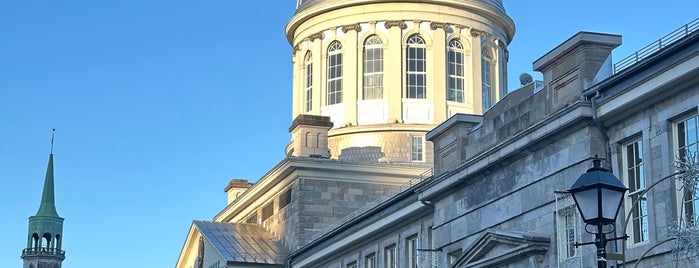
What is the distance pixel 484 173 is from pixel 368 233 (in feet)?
30.9

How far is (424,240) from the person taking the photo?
1268 inches

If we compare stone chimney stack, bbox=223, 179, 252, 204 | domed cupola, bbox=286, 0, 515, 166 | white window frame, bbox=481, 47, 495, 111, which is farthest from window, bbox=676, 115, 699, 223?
stone chimney stack, bbox=223, 179, 252, 204

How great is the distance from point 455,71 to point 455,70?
0.04 m

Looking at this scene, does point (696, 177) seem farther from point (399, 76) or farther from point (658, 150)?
point (399, 76)

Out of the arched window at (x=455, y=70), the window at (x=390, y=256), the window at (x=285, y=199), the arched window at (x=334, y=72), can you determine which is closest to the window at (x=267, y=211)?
the window at (x=285, y=199)

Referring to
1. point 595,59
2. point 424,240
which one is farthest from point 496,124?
point 424,240

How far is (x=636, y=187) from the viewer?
22.3 meters

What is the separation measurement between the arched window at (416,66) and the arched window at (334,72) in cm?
295

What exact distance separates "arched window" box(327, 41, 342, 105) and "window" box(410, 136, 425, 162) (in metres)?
4.26

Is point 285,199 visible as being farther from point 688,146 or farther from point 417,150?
point 688,146

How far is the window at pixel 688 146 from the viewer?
20.2 metres

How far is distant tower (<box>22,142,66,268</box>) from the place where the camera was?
120 m

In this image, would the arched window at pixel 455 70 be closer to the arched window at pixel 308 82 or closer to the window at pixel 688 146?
the arched window at pixel 308 82

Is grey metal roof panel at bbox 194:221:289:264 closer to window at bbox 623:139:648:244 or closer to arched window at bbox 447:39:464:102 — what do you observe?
arched window at bbox 447:39:464:102
